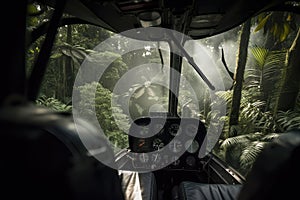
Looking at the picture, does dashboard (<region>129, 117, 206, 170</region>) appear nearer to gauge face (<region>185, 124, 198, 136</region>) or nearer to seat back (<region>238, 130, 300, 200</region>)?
gauge face (<region>185, 124, 198, 136</region>)

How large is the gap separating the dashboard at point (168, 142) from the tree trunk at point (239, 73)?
263 centimetres

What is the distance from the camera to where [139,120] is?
2369 millimetres

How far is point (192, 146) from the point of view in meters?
2.31

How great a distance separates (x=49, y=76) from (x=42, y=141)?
8.00m

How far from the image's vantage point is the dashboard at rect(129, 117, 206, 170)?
2283 millimetres

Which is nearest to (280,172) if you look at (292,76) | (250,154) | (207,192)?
(207,192)

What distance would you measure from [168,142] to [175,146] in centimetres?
8

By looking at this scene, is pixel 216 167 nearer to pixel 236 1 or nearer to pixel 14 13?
pixel 236 1

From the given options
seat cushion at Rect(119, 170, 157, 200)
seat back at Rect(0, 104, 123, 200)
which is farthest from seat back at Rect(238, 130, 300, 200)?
seat cushion at Rect(119, 170, 157, 200)

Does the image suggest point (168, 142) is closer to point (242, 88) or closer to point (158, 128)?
point (158, 128)

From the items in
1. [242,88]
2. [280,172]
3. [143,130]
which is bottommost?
[143,130]

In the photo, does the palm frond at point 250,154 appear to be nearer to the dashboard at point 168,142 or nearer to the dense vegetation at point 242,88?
the dense vegetation at point 242,88

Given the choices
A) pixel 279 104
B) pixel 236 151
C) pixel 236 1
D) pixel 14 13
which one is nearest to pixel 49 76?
pixel 236 151

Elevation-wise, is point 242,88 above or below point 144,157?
above
